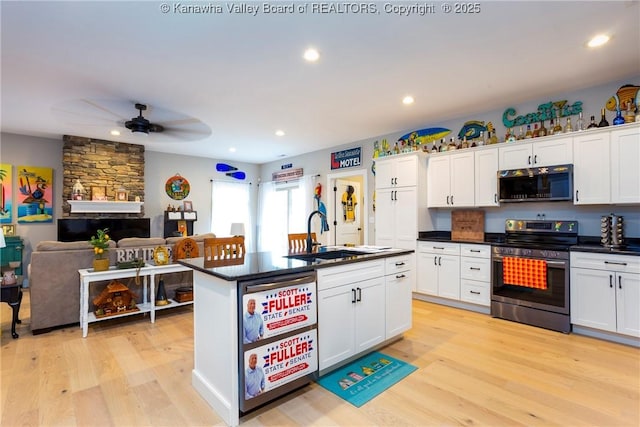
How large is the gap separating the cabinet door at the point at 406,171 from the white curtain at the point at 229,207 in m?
4.52

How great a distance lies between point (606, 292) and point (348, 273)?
277 centimetres

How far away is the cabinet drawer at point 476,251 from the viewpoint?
4027 mm

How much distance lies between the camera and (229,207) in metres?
8.20

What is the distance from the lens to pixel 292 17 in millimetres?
2346

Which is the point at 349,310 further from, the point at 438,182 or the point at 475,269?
the point at 438,182

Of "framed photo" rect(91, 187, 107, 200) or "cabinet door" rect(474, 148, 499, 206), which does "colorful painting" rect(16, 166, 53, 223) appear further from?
"cabinet door" rect(474, 148, 499, 206)

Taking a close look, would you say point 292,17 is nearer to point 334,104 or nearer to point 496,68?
point 334,104

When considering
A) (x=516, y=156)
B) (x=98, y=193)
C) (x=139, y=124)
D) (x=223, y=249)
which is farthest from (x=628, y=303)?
(x=98, y=193)

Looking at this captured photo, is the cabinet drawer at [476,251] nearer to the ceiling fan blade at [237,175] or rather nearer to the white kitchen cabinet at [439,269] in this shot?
the white kitchen cabinet at [439,269]

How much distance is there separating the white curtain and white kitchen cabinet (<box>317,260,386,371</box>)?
5.53 m

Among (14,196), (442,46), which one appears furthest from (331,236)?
(14,196)

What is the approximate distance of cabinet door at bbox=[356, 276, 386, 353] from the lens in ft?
8.79

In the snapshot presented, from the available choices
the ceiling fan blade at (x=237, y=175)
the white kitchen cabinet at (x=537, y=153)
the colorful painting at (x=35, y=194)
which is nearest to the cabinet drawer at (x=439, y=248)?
the white kitchen cabinet at (x=537, y=153)

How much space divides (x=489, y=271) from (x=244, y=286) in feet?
11.1
